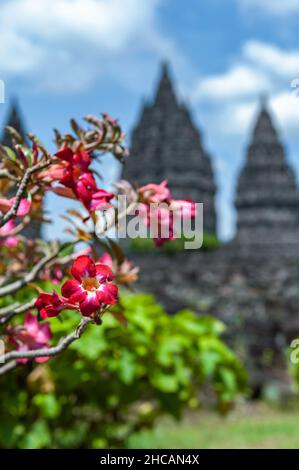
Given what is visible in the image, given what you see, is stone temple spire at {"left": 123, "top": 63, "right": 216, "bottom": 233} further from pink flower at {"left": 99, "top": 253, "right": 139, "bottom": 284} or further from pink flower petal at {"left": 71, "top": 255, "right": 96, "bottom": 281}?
pink flower petal at {"left": 71, "top": 255, "right": 96, "bottom": 281}

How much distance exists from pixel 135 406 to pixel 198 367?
10.7 feet

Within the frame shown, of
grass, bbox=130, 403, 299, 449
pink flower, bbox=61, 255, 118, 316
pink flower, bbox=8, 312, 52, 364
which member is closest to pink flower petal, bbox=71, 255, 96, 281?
pink flower, bbox=61, 255, 118, 316

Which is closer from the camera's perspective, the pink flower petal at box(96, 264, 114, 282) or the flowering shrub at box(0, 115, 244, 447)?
the pink flower petal at box(96, 264, 114, 282)

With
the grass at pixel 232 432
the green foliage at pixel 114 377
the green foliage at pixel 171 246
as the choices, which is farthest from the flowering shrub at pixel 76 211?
the green foliage at pixel 171 246

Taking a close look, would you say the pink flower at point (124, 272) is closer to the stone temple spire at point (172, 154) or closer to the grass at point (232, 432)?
the grass at point (232, 432)

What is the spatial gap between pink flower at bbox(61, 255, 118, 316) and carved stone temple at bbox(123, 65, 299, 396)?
763 centimetres

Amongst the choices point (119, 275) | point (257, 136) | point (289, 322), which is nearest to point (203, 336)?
point (119, 275)

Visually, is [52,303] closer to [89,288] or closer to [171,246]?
[89,288]

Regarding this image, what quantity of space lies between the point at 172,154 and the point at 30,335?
2564 cm

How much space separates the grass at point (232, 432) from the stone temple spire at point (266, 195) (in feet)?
57.8

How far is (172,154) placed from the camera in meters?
26.9

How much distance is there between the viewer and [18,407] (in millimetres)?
2840

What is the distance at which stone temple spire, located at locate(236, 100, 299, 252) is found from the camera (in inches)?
971
